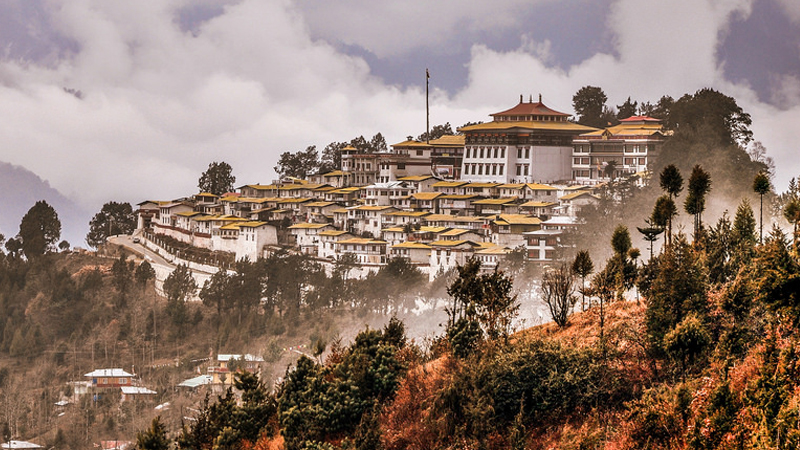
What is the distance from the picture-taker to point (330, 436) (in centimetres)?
1869

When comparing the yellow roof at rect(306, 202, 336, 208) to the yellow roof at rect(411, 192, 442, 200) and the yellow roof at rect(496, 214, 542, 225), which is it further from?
the yellow roof at rect(496, 214, 542, 225)

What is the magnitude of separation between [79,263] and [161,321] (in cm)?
1269

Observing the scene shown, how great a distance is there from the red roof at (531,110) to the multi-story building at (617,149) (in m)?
3.32

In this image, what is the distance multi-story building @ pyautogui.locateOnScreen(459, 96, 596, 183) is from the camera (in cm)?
5028

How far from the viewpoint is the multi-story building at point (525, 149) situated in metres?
50.3

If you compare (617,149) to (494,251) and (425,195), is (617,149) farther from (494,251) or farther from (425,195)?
(494,251)

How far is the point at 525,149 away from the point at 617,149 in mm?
4611

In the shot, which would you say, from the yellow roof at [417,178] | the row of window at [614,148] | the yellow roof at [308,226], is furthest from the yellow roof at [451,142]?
the yellow roof at [308,226]

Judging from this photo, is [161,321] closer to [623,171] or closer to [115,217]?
[115,217]

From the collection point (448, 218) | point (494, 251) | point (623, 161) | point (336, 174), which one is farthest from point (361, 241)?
point (623, 161)

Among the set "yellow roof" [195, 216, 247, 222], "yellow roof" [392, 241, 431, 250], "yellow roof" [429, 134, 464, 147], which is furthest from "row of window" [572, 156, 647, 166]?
"yellow roof" [195, 216, 247, 222]

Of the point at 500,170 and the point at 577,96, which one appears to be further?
the point at 577,96

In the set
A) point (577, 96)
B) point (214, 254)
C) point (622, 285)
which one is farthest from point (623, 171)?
point (622, 285)

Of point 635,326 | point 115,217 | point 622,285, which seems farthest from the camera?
point 115,217
